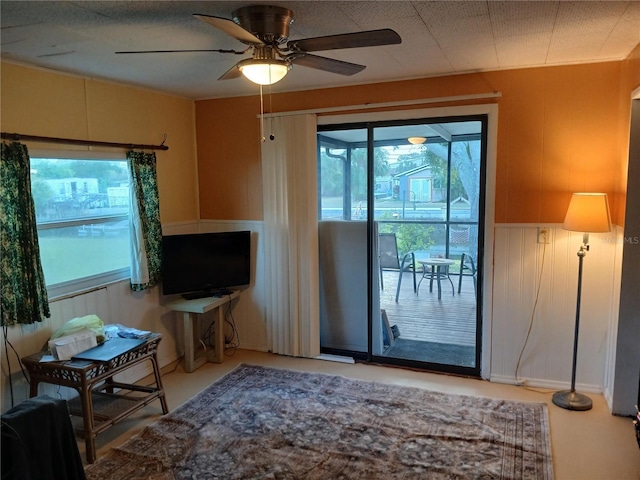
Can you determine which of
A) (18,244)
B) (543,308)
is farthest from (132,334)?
(543,308)

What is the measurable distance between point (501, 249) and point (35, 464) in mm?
3197

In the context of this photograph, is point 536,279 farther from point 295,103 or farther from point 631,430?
point 295,103

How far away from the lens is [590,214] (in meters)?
3.11

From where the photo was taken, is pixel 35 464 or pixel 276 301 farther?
pixel 276 301

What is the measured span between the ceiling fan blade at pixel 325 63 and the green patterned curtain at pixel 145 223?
1.91m

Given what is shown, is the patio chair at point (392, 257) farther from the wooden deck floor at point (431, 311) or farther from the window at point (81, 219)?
the window at point (81, 219)

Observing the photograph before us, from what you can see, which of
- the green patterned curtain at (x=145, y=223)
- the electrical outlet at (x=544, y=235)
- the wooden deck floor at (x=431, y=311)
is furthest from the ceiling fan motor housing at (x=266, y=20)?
the wooden deck floor at (x=431, y=311)

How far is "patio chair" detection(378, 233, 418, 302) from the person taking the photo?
4191mm

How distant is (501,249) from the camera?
3.67 meters

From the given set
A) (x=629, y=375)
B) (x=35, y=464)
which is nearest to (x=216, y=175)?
(x=35, y=464)

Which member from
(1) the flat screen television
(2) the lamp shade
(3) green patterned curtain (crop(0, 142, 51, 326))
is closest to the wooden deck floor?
(2) the lamp shade

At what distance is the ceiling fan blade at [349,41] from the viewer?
205cm

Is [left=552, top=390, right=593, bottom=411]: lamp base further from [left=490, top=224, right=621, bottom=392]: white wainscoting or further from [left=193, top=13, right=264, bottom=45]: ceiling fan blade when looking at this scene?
[left=193, top=13, right=264, bottom=45]: ceiling fan blade

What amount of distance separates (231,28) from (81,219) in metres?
2.17
